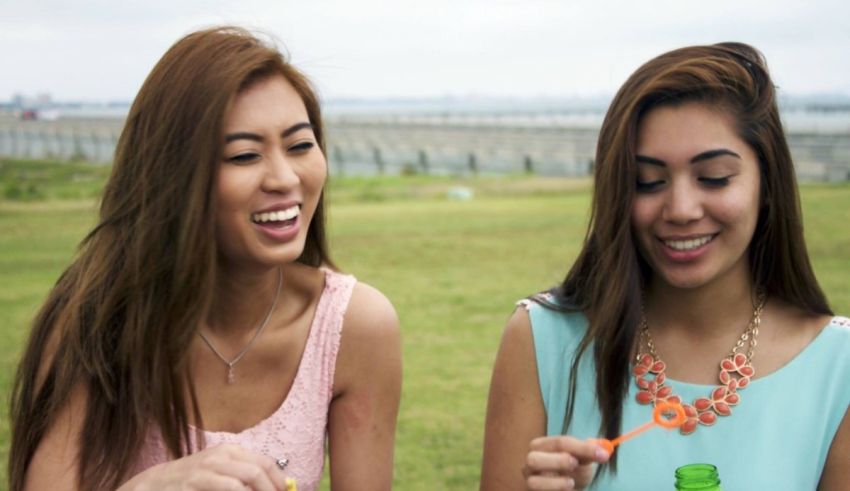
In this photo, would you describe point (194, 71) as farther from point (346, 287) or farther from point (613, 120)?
point (613, 120)

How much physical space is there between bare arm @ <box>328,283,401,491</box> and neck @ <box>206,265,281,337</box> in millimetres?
227

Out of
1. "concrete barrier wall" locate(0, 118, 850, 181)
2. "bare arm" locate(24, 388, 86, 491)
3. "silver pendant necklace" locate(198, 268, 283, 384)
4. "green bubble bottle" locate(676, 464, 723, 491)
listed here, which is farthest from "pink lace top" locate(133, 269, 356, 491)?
"concrete barrier wall" locate(0, 118, 850, 181)

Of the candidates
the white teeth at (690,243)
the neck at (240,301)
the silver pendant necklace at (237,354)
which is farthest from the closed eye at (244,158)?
the white teeth at (690,243)

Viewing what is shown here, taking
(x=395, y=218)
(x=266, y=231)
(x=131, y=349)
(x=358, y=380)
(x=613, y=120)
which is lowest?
(x=395, y=218)

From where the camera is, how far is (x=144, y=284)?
2672 mm

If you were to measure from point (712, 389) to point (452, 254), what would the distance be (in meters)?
8.53

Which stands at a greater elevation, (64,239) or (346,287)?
(346,287)

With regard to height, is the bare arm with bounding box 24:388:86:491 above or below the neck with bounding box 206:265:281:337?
below

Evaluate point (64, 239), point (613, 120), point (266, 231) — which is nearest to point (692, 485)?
point (613, 120)

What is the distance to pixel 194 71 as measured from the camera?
2.60 metres

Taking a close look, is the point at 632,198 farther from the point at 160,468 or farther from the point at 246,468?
the point at 160,468

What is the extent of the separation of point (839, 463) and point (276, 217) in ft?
4.80

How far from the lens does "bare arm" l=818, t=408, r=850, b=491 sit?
104 inches

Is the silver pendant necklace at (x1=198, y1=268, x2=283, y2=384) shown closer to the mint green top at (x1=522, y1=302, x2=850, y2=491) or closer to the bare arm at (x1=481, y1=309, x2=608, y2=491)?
the bare arm at (x1=481, y1=309, x2=608, y2=491)
